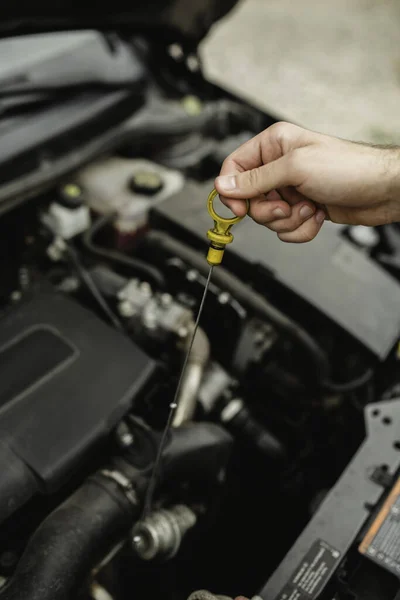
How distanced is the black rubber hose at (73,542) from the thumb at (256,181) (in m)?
0.48

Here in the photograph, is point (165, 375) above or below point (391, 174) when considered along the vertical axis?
below

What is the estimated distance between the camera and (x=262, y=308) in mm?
1205

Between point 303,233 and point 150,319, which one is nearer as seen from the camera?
point 303,233

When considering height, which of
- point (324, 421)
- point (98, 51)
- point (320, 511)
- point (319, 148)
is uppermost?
point (319, 148)

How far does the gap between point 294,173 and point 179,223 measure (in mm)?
534

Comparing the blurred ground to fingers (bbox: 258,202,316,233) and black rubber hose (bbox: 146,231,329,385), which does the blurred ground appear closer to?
black rubber hose (bbox: 146,231,329,385)

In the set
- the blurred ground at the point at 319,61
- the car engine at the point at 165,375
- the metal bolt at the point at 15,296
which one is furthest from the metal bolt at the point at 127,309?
the blurred ground at the point at 319,61

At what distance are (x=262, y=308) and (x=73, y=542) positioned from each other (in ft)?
1.89

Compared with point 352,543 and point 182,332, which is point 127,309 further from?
point 352,543

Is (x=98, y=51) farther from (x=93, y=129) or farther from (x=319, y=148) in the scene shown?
(x=319, y=148)

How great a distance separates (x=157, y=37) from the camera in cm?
157

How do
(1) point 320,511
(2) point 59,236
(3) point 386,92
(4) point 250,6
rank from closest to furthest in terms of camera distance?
(1) point 320,511, (2) point 59,236, (3) point 386,92, (4) point 250,6

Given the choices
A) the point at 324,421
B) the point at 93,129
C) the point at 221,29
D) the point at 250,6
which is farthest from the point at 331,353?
the point at 250,6

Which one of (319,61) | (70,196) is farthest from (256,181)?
(319,61)
